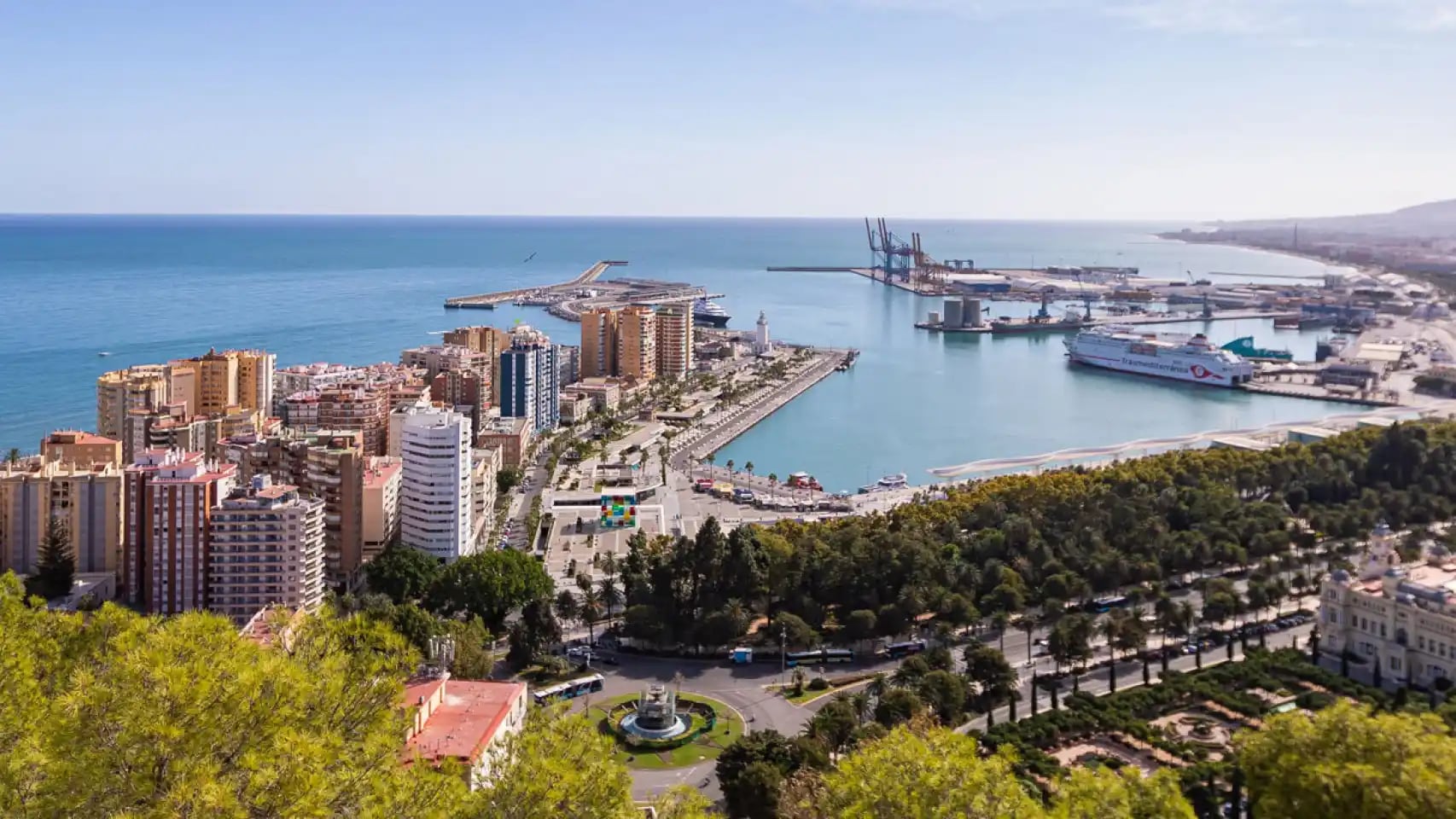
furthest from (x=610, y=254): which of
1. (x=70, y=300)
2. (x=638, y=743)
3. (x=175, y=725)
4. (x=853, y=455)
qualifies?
(x=175, y=725)

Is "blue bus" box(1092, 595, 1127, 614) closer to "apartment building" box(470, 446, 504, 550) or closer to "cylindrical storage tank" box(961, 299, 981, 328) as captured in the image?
"apartment building" box(470, 446, 504, 550)

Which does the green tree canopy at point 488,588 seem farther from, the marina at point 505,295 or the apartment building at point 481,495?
the marina at point 505,295

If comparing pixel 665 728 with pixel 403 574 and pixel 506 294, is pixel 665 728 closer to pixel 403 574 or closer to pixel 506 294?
pixel 403 574

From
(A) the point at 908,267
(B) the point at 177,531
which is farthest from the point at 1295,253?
(B) the point at 177,531

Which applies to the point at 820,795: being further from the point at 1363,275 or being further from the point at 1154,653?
the point at 1363,275

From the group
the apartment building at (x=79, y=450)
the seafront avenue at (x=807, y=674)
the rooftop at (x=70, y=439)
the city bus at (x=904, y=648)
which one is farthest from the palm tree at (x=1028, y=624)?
the rooftop at (x=70, y=439)

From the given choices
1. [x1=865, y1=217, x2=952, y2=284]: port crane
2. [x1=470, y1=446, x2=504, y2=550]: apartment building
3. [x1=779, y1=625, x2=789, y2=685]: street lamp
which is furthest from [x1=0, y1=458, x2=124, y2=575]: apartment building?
[x1=865, y1=217, x2=952, y2=284]: port crane
